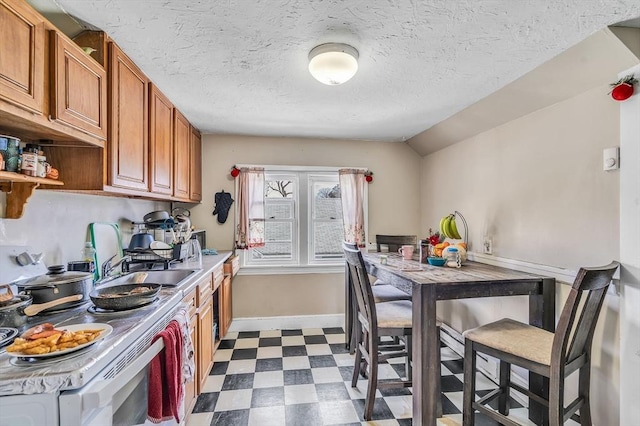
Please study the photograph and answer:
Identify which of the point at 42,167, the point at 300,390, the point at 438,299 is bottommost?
the point at 300,390

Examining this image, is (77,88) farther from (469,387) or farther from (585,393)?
(585,393)

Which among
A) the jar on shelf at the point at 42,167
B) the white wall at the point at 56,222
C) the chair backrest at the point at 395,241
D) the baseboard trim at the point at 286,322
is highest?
the jar on shelf at the point at 42,167

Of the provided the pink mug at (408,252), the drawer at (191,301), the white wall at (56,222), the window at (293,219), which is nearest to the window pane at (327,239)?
the window at (293,219)

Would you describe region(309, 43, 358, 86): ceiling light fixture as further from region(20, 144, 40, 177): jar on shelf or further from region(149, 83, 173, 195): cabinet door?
region(20, 144, 40, 177): jar on shelf

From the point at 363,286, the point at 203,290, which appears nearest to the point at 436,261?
the point at 363,286

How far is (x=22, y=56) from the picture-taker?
108 centimetres

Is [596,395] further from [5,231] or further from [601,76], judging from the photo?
[5,231]

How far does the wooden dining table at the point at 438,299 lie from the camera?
1718mm

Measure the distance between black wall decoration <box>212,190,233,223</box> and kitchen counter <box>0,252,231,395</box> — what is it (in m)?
1.81

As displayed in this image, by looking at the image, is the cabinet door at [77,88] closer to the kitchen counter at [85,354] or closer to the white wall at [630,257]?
the kitchen counter at [85,354]

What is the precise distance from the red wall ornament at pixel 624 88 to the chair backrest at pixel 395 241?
1.88 metres

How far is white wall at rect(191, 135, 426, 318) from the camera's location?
3.44 metres

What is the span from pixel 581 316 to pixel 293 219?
2663 mm

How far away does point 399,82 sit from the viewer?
6.81 feet
